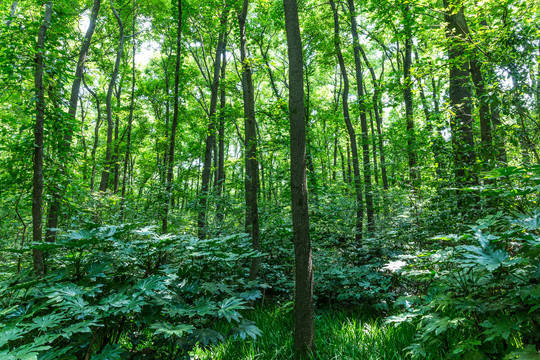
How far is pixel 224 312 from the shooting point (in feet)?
8.08

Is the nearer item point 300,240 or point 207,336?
point 207,336

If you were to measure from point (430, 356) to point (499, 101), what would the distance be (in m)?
3.54

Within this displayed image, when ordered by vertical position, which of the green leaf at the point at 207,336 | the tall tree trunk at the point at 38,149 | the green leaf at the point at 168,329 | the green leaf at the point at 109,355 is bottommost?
the green leaf at the point at 207,336

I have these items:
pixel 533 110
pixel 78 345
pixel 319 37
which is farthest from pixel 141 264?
pixel 319 37

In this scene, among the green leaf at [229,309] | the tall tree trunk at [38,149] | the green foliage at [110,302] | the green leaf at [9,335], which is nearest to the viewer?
the green leaf at [9,335]

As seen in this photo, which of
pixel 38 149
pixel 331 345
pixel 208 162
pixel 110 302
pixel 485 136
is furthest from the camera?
pixel 208 162

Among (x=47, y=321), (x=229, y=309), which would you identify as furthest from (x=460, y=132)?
(x=47, y=321)

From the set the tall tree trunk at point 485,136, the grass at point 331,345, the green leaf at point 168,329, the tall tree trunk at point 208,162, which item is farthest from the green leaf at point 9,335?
the tall tree trunk at point 485,136

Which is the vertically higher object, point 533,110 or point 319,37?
point 319,37

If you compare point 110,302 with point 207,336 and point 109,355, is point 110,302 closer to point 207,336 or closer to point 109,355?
point 109,355

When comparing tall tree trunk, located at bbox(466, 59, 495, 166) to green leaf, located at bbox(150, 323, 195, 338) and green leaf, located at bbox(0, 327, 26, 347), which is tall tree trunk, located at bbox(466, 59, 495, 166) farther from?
green leaf, located at bbox(0, 327, 26, 347)

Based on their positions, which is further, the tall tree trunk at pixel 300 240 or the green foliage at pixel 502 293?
the tall tree trunk at pixel 300 240

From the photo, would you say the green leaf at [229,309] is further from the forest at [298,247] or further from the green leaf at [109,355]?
the green leaf at [109,355]

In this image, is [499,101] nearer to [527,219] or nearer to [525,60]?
[525,60]
